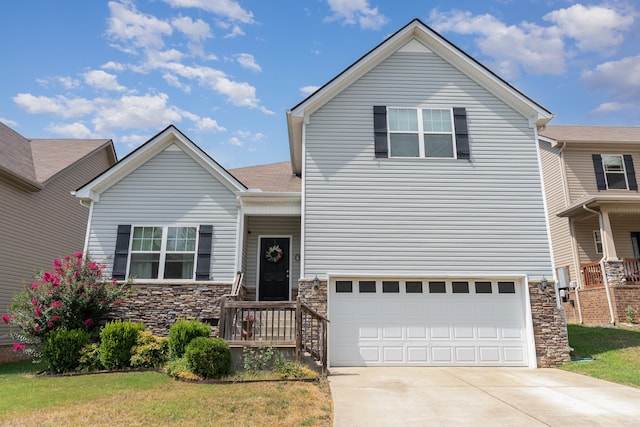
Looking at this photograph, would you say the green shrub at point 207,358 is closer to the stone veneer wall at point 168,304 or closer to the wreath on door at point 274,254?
the stone veneer wall at point 168,304

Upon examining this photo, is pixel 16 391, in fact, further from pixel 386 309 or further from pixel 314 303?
pixel 386 309

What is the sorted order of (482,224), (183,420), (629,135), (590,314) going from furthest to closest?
1. (629,135)
2. (590,314)
3. (482,224)
4. (183,420)

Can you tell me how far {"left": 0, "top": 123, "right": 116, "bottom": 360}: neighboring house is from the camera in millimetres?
12555

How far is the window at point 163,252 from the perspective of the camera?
11414 mm

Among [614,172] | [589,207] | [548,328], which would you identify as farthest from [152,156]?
[614,172]

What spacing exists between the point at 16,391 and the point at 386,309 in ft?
25.7

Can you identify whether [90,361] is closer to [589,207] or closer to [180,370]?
[180,370]

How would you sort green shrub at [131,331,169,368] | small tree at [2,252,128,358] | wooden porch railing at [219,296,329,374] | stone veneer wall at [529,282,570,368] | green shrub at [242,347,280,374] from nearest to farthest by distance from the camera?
green shrub at [242,347,280,374] → wooden porch railing at [219,296,329,374] → green shrub at [131,331,169,368] → small tree at [2,252,128,358] → stone veneer wall at [529,282,570,368]

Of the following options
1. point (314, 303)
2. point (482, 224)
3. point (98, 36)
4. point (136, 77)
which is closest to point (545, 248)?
point (482, 224)

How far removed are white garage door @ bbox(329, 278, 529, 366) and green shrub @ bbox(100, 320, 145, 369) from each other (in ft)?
15.2

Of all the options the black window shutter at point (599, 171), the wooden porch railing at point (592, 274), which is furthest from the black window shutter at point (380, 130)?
the black window shutter at point (599, 171)

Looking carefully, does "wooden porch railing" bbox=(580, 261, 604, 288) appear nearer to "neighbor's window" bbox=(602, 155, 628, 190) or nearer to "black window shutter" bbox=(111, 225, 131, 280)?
"neighbor's window" bbox=(602, 155, 628, 190)

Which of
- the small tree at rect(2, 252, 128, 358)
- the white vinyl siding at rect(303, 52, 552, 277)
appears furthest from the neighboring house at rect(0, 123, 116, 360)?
the white vinyl siding at rect(303, 52, 552, 277)

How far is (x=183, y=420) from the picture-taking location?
18.2ft
